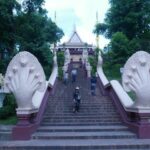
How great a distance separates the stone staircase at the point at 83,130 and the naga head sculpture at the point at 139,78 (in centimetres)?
129

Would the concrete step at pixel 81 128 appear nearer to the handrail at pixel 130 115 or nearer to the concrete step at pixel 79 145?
the handrail at pixel 130 115

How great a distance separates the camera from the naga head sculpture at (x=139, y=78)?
1316 cm

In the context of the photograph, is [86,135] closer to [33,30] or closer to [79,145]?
[79,145]

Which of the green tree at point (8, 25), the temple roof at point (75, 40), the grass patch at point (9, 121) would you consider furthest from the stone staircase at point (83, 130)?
the temple roof at point (75, 40)

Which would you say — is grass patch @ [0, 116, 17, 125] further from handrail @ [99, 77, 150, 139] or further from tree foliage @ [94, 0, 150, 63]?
tree foliage @ [94, 0, 150, 63]

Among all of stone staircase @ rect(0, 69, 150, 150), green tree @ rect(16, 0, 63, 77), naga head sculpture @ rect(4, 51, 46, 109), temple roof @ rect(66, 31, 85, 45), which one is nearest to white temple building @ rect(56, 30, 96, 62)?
temple roof @ rect(66, 31, 85, 45)

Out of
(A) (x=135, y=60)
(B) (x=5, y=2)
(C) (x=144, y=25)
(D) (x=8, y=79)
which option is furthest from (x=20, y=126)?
(C) (x=144, y=25)

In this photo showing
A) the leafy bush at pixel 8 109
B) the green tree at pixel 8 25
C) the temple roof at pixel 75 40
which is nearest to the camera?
the leafy bush at pixel 8 109

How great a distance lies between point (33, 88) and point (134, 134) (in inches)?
147

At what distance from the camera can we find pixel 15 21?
24047 millimetres

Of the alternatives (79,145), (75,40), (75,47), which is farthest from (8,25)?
(75,40)

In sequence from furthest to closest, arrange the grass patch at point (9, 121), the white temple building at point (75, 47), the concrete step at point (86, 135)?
the white temple building at point (75, 47)
the grass patch at point (9, 121)
the concrete step at point (86, 135)

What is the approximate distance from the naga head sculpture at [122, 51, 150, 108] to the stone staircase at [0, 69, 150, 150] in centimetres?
129

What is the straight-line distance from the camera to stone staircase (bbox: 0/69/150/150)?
1197 centimetres
